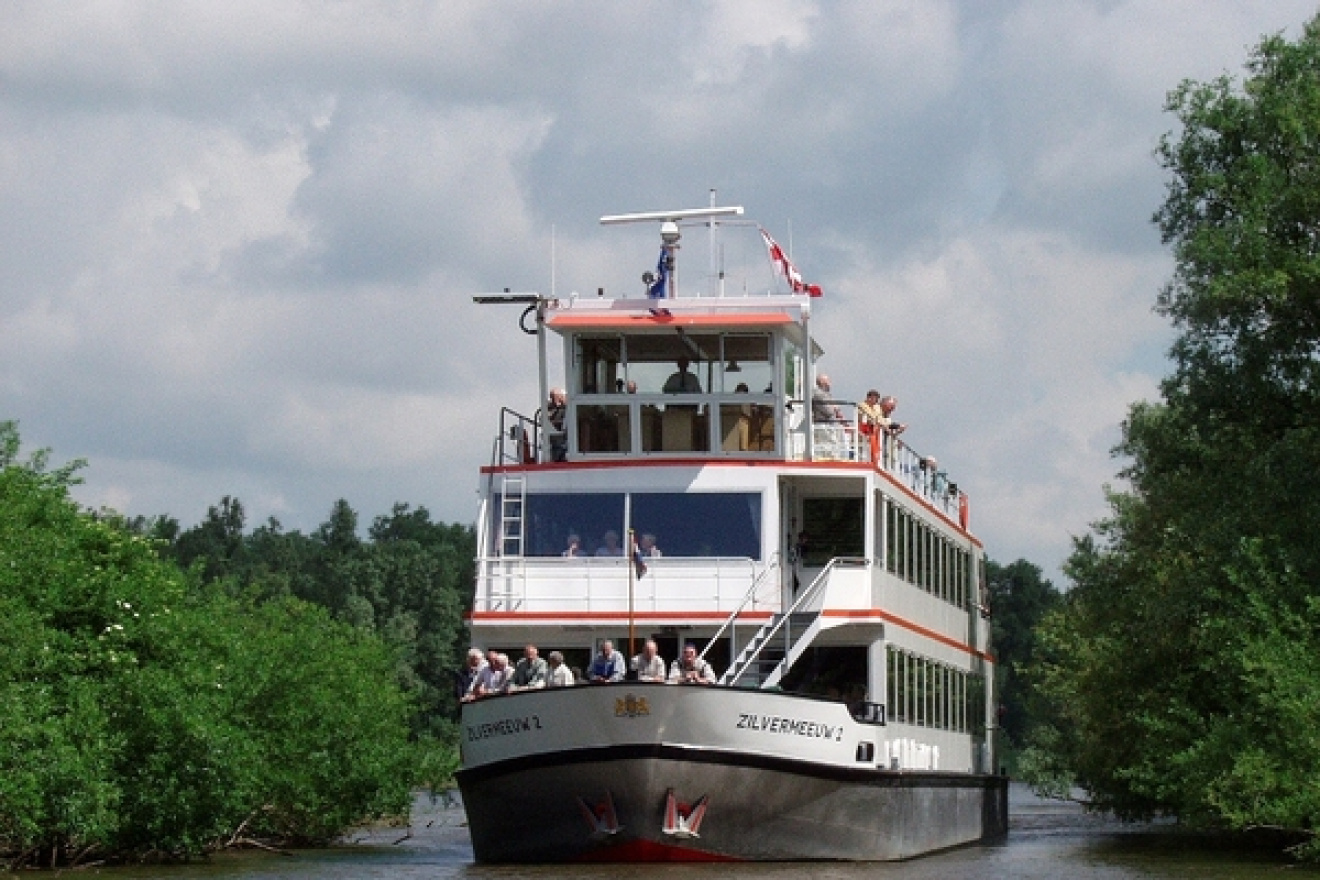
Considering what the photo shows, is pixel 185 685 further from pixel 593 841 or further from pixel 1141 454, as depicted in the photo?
pixel 1141 454

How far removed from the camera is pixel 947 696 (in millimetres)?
37000

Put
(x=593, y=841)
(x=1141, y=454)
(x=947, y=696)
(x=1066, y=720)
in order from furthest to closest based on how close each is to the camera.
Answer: (x=1066, y=720)
(x=1141, y=454)
(x=947, y=696)
(x=593, y=841)

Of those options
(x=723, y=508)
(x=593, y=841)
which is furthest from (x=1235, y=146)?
(x=593, y=841)

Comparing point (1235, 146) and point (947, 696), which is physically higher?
point (1235, 146)

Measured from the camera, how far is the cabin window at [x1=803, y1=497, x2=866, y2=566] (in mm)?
31969

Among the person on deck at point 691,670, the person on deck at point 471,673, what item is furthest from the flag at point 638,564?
the person on deck at point 471,673

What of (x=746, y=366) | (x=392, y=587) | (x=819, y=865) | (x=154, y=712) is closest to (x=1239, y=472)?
(x=746, y=366)

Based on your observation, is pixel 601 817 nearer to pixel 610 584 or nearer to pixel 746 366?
pixel 610 584

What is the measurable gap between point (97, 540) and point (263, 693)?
474 centimetres

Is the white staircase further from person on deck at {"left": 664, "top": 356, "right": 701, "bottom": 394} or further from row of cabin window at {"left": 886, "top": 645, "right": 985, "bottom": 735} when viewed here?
person on deck at {"left": 664, "top": 356, "right": 701, "bottom": 394}

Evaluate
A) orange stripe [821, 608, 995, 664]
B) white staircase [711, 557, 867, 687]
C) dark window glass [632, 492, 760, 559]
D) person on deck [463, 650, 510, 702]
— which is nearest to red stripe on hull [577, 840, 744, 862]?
person on deck [463, 650, 510, 702]

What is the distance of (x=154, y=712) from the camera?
28562 mm

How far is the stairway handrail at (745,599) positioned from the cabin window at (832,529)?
5.03ft

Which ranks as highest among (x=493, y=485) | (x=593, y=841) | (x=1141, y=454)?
(x=1141, y=454)
